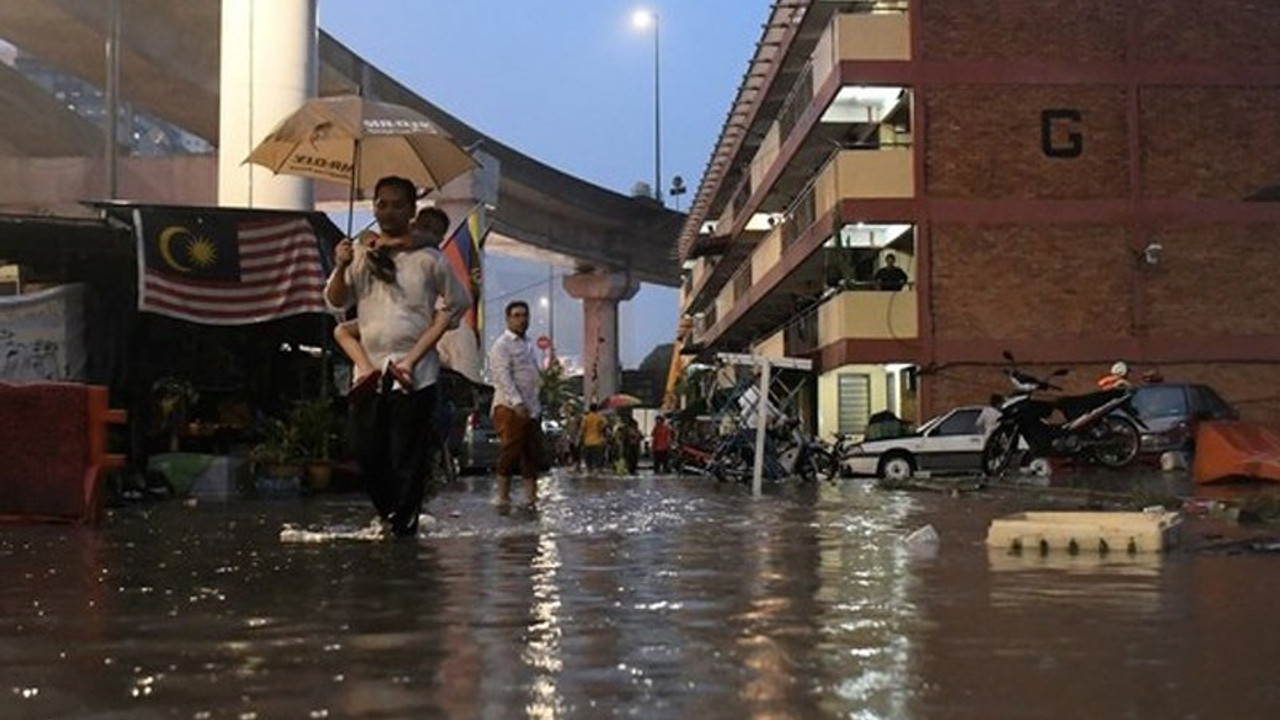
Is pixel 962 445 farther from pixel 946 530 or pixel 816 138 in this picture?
pixel 946 530

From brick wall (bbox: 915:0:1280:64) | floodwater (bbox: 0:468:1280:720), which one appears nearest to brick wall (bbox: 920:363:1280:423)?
brick wall (bbox: 915:0:1280:64)

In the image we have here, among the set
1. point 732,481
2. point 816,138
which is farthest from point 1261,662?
point 816,138

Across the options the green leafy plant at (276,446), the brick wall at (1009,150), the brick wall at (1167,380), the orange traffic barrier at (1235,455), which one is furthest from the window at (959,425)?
the green leafy plant at (276,446)

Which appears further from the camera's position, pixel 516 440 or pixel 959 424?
pixel 959 424

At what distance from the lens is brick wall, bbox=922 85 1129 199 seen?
30.5 meters

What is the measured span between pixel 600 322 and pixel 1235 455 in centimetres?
5430

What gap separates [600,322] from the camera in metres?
67.9

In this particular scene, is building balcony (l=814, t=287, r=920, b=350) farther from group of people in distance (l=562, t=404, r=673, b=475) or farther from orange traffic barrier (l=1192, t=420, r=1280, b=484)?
orange traffic barrier (l=1192, t=420, r=1280, b=484)

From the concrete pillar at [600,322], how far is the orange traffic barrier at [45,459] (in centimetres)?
5271

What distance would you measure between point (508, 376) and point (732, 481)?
1013cm

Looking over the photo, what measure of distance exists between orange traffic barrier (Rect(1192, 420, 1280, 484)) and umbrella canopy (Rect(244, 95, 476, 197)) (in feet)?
28.8

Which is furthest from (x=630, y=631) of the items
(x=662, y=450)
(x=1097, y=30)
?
(x=662, y=450)

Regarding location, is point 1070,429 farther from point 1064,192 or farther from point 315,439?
point 1064,192

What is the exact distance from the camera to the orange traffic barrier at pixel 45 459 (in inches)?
369
